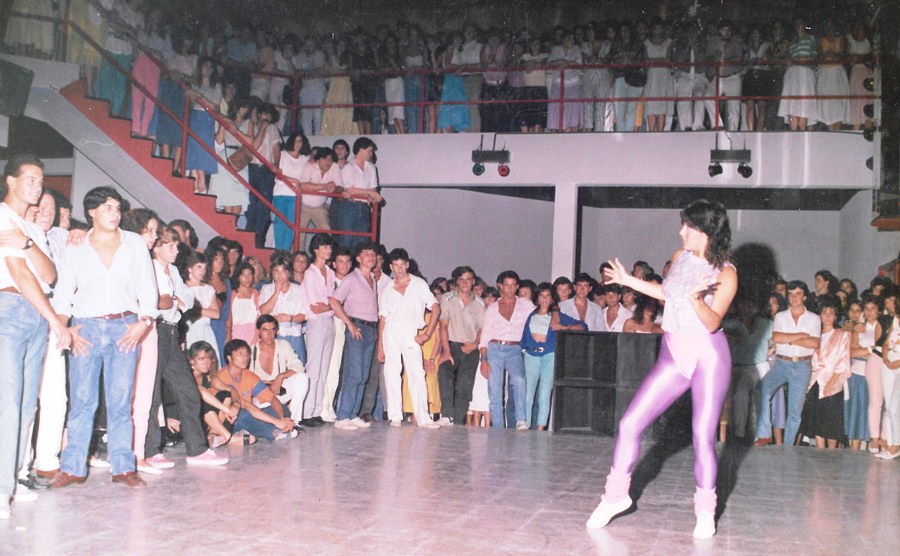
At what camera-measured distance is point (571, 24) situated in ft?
48.2

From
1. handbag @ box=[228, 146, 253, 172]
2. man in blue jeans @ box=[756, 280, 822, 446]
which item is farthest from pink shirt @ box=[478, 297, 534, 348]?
handbag @ box=[228, 146, 253, 172]

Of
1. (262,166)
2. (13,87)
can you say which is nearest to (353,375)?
(262,166)

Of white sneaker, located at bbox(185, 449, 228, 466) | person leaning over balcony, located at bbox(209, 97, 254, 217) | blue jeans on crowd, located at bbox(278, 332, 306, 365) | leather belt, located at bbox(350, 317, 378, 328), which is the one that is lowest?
white sneaker, located at bbox(185, 449, 228, 466)

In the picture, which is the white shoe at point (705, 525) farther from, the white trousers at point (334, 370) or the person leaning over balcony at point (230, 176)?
the person leaning over balcony at point (230, 176)

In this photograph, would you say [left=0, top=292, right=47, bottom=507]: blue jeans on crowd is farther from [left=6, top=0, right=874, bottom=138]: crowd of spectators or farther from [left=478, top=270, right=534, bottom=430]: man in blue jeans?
[left=6, top=0, right=874, bottom=138]: crowd of spectators

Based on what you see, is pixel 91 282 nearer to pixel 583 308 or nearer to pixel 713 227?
pixel 713 227

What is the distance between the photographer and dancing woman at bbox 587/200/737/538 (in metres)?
4.68

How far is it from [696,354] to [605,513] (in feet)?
3.10

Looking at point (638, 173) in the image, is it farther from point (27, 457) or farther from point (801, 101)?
point (27, 457)

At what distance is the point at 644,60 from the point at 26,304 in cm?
860

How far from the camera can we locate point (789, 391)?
28.9 ft

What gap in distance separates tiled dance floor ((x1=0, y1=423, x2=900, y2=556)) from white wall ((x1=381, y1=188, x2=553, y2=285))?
5784 mm

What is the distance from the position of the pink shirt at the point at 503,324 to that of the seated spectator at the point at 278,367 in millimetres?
2038

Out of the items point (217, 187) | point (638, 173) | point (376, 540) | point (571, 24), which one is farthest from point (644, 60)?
point (376, 540)
